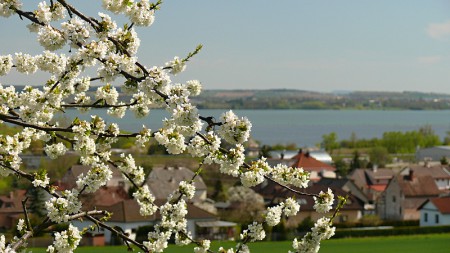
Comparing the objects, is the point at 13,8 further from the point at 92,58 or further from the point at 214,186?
the point at 214,186

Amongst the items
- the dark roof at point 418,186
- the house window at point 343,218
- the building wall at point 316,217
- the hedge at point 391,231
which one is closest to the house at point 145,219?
the building wall at point 316,217

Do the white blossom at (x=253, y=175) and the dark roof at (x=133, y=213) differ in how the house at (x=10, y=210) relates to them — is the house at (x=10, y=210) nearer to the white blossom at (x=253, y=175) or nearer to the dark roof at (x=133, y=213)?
the dark roof at (x=133, y=213)

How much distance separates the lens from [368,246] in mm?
44781

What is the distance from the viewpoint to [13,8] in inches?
190

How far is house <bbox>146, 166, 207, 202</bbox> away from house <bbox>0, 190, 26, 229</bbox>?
996 centimetres

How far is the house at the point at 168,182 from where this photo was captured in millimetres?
64250

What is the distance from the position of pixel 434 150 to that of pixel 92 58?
10742 cm

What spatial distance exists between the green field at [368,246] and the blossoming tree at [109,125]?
3253 centimetres

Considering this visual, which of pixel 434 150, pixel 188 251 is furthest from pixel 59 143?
pixel 434 150

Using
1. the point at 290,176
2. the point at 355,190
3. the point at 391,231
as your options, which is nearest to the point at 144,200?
the point at 290,176

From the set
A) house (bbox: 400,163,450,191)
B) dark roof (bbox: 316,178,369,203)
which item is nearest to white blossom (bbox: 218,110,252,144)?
dark roof (bbox: 316,178,369,203)

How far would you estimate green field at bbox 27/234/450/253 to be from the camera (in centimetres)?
4184

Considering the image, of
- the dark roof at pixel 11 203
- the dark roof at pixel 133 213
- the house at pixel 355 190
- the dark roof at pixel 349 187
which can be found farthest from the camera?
the dark roof at pixel 349 187

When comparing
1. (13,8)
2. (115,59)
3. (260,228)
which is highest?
(13,8)
